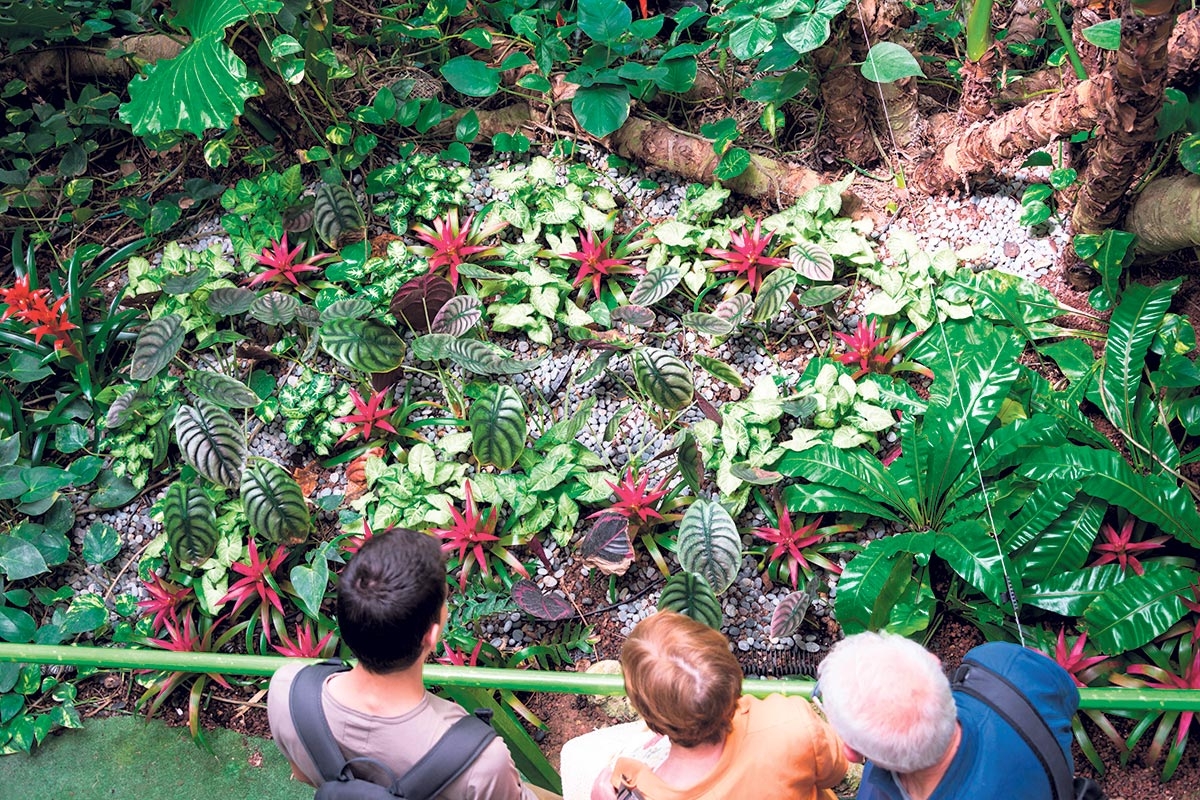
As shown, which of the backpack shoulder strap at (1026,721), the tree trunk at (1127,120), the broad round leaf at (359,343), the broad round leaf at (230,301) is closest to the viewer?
the backpack shoulder strap at (1026,721)

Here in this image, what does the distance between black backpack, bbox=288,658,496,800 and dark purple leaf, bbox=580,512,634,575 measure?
1183mm

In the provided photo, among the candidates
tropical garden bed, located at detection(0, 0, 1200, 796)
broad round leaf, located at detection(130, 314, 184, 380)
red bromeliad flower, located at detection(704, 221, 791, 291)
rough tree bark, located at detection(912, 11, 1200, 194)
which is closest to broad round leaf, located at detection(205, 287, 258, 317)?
tropical garden bed, located at detection(0, 0, 1200, 796)

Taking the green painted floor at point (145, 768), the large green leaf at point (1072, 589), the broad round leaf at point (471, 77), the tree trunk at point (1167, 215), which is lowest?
the green painted floor at point (145, 768)

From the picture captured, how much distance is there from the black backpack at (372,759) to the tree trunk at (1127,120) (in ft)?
7.82

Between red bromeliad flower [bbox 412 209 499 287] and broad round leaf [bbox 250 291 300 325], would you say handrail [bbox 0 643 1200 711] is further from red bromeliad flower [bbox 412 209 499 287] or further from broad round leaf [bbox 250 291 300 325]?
red bromeliad flower [bbox 412 209 499 287]

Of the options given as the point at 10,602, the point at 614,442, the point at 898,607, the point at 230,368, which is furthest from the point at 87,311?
the point at 898,607

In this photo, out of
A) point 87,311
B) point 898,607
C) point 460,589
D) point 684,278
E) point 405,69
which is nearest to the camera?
point 898,607

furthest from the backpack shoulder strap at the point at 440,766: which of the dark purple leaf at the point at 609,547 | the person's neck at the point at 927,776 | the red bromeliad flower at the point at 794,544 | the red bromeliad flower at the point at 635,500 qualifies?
the red bromeliad flower at the point at 794,544

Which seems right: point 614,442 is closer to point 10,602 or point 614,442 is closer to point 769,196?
point 769,196

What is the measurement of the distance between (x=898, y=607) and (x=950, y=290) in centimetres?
121

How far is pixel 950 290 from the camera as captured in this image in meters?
3.39

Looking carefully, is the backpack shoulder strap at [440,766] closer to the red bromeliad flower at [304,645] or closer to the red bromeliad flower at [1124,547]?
the red bromeliad flower at [304,645]

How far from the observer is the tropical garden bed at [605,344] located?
2910 mm

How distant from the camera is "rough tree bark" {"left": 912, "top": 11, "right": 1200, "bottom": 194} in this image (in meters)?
2.76
